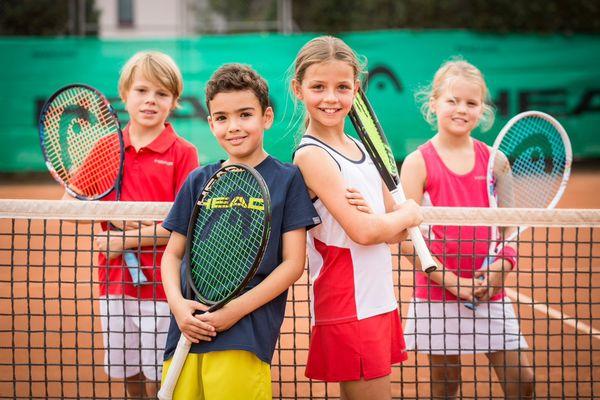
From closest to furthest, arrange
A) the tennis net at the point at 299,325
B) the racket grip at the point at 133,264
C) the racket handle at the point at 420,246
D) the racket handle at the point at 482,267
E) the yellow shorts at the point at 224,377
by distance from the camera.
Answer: the yellow shorts at the point at 224,377
the racket handle at the point at 420,246
the tennis net at the point at 299,325
the racket handle at the point at 482,267
the racket grip at the point at 133,264

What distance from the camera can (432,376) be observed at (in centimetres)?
281

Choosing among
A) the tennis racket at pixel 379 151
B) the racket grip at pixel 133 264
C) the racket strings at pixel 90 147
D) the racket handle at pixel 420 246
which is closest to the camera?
the racket handle at pixel 420 246

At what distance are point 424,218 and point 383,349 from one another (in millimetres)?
498

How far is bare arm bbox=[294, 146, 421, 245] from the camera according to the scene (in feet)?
6.72

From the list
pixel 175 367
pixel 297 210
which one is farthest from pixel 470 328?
pixel 175 367

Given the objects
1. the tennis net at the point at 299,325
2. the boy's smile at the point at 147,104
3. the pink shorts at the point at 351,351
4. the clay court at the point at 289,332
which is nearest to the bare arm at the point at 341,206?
the pink shorts at the point at 351,351

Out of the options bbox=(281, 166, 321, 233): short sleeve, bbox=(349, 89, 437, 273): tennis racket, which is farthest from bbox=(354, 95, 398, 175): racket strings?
bbox=(281, 166, 321, 233): short sleeve

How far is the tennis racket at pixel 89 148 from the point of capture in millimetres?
2770

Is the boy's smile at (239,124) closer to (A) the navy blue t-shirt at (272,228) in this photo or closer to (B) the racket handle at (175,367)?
(A) the navy blue t-shirt at (272,228)

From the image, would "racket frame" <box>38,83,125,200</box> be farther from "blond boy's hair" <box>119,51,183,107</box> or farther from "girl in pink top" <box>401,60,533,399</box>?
"girl in pink top" <box>401,60,533,399</box>

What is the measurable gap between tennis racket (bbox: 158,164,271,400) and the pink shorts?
1.09 feet

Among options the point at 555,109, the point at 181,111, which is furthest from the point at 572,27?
the point at 181,111

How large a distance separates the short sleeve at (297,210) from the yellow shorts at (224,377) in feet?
1.20

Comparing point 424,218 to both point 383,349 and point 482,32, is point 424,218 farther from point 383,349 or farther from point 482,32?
point 482,32
